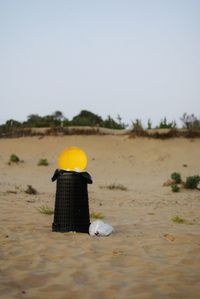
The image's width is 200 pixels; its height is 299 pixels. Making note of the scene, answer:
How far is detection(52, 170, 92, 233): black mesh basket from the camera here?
465 cm

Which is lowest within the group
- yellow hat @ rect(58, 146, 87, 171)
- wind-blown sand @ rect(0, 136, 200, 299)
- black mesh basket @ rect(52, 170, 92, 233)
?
wind-blown sand @ rect(0, 136, 200, 299)

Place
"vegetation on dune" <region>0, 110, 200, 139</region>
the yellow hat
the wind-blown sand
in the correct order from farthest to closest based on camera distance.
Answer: "vegetation on dune" <region>0, 110, 200, 139</region> < the yellow hat < the wind-blown sand

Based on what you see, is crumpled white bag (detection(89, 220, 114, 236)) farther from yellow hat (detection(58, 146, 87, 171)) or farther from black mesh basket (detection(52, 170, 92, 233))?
yellow hat (detection(58, 146, 87, 171))

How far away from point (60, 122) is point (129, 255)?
20640 mm

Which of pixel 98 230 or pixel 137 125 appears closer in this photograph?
pixel 98 230

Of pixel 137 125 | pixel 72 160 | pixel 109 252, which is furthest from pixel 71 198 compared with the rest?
pixel 137 125

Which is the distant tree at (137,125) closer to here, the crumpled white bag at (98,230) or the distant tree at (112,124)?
the distant tree at (112,124)

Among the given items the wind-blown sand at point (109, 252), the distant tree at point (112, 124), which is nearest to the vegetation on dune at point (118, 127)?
the distant tree at point (112, 124)

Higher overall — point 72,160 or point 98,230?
point 72,160

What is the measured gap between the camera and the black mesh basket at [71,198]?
4.65 m

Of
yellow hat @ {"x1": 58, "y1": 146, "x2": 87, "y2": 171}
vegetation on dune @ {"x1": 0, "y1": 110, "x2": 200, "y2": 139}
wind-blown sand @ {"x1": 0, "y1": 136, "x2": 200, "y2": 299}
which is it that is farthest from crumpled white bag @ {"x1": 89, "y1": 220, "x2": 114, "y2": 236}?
vegetation on dune @ {"x1": 0, "y1": 110, "x2": 200, "y2": 139}

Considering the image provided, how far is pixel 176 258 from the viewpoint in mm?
3717

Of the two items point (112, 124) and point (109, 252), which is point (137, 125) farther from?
point (109, 252)

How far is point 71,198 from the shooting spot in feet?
15.2
